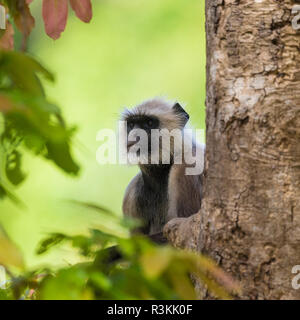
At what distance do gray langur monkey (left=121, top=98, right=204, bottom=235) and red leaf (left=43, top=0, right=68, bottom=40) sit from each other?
72.9 inches

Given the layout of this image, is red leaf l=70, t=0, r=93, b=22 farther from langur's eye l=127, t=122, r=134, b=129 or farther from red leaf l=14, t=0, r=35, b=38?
→ langur's eye l=127, t=122, r=134, b=129

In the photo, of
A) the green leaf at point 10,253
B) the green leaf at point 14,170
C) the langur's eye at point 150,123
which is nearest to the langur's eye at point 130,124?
the langur's eye at point 150,123

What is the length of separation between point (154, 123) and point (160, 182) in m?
0.37

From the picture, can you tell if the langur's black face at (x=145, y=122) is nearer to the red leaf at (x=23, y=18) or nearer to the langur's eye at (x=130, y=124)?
the langur's eye at (x=130, y=124)

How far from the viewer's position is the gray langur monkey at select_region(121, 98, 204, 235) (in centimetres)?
356

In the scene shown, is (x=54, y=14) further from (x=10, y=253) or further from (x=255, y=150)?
(x=10, y=253)

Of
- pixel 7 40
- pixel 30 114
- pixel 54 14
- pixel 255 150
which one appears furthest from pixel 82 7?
pixel 30 114

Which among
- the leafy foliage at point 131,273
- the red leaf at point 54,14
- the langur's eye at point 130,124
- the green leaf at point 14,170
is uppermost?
the red leaf at point 54,14

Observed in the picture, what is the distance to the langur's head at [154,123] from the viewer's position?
3680mm

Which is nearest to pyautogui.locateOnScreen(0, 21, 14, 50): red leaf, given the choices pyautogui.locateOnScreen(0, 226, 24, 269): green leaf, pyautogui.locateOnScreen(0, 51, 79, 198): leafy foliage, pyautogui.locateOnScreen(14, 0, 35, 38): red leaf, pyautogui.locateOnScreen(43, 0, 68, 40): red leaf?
pyautogui.locateOnScreen(14, 0, 35, 38): red leaf

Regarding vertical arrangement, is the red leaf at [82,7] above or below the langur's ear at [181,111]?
above
